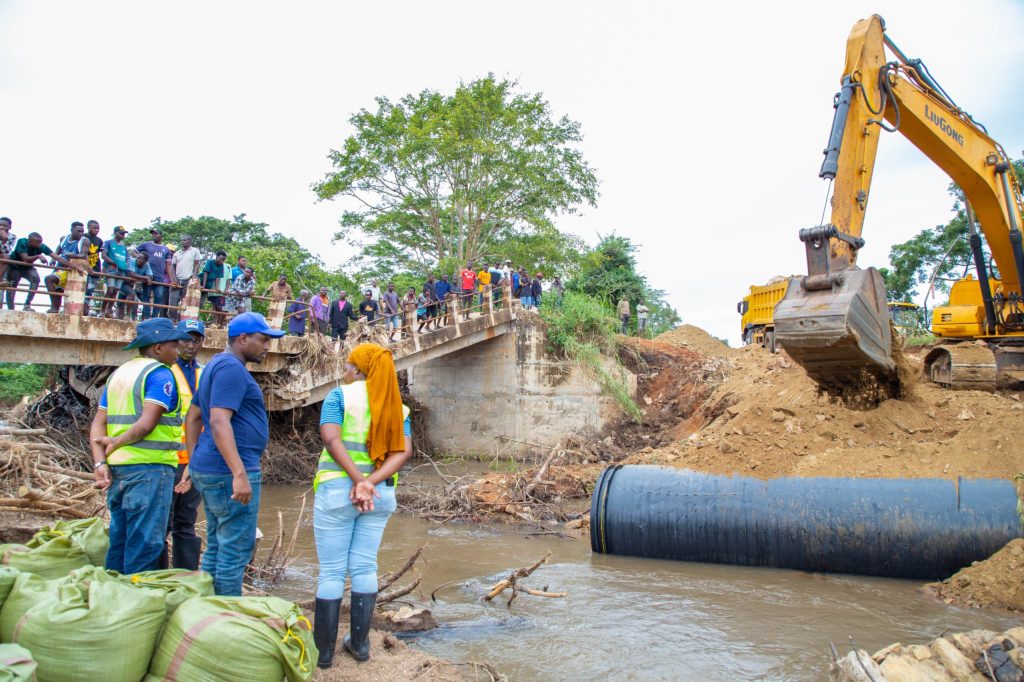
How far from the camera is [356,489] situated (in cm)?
378

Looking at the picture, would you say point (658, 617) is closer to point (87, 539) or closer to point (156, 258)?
point (87, 539)

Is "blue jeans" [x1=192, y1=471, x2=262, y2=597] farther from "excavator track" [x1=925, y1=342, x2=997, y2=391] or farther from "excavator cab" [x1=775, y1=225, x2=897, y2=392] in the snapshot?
"excavator track" [x1=925, y1=342, x2=997, y2=391]

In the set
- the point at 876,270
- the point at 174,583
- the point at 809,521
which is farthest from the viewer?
the point at 876,270

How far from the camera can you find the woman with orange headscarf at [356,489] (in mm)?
3811

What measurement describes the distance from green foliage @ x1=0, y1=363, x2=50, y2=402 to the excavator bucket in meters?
21.5

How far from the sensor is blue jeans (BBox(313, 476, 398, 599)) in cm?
382

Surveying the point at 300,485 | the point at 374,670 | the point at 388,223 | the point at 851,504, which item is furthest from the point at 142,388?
the point at 388,223

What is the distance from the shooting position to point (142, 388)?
4285 mm

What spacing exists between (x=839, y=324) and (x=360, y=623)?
17.7 feet

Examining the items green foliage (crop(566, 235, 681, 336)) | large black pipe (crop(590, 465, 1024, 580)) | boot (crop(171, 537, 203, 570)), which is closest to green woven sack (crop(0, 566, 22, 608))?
boot (crop(171, 537, 203, 570))

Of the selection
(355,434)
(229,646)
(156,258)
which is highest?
(156,258)

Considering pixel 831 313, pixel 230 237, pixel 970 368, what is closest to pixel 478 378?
pixel 970 368

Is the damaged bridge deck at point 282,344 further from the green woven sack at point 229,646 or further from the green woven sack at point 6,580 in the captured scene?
the green woven sack at point 229,646

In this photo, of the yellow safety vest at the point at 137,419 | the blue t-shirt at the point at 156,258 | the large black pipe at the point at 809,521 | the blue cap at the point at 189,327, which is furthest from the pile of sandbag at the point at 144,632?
the blue t-shirt at the point at 156,258
